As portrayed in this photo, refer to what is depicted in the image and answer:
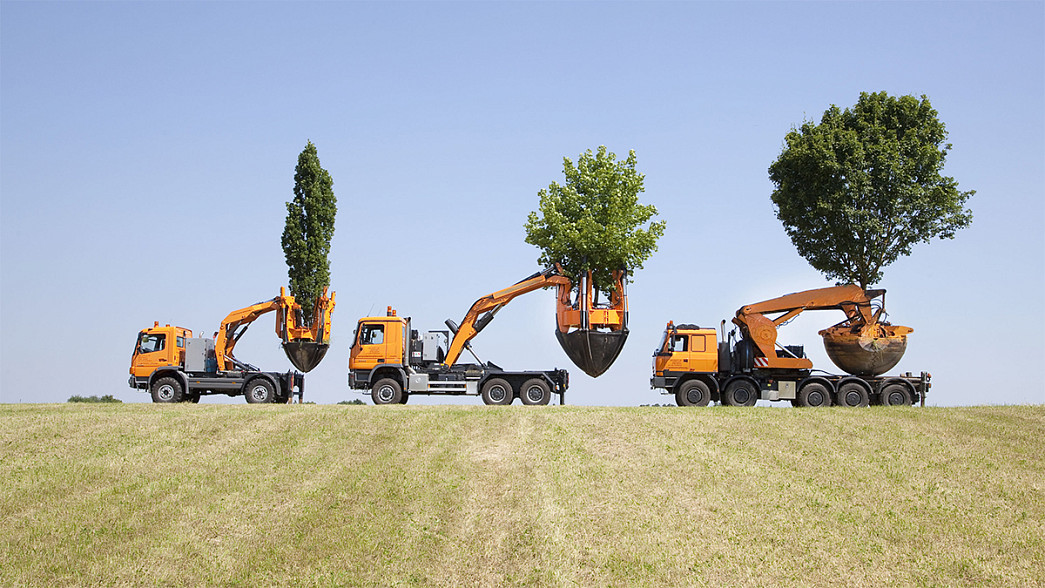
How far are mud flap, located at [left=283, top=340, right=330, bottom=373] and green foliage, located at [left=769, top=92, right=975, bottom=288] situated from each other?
2005cm

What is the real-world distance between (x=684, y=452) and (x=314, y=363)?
64.0 feet

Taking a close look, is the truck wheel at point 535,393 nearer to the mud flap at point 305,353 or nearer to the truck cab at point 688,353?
the truck cab at point 688,353

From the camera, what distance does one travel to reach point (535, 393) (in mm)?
29328

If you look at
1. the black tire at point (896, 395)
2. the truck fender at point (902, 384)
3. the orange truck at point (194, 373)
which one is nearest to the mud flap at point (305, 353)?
the orange truck at point (194, 373)

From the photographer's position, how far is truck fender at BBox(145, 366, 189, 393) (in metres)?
31.2

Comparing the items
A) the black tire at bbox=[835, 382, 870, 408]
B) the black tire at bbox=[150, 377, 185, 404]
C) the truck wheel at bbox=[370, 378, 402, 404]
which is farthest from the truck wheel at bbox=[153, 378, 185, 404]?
the black tire at bbox=[835, 382, 870, 408]

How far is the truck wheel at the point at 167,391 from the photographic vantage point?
31.2 metres

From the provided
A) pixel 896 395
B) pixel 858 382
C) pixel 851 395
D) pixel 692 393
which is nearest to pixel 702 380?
pixel 692 393

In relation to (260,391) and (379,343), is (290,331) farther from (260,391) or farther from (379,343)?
(379,343)

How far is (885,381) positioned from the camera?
29500mm

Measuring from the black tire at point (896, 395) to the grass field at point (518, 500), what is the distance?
460 cm

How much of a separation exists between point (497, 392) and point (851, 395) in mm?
12144

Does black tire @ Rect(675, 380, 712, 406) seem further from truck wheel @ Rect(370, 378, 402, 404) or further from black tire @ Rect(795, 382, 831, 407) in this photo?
truck wheel @ Rect(370, 378, 402, 404)

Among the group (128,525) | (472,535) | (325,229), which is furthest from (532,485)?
(325,229)
